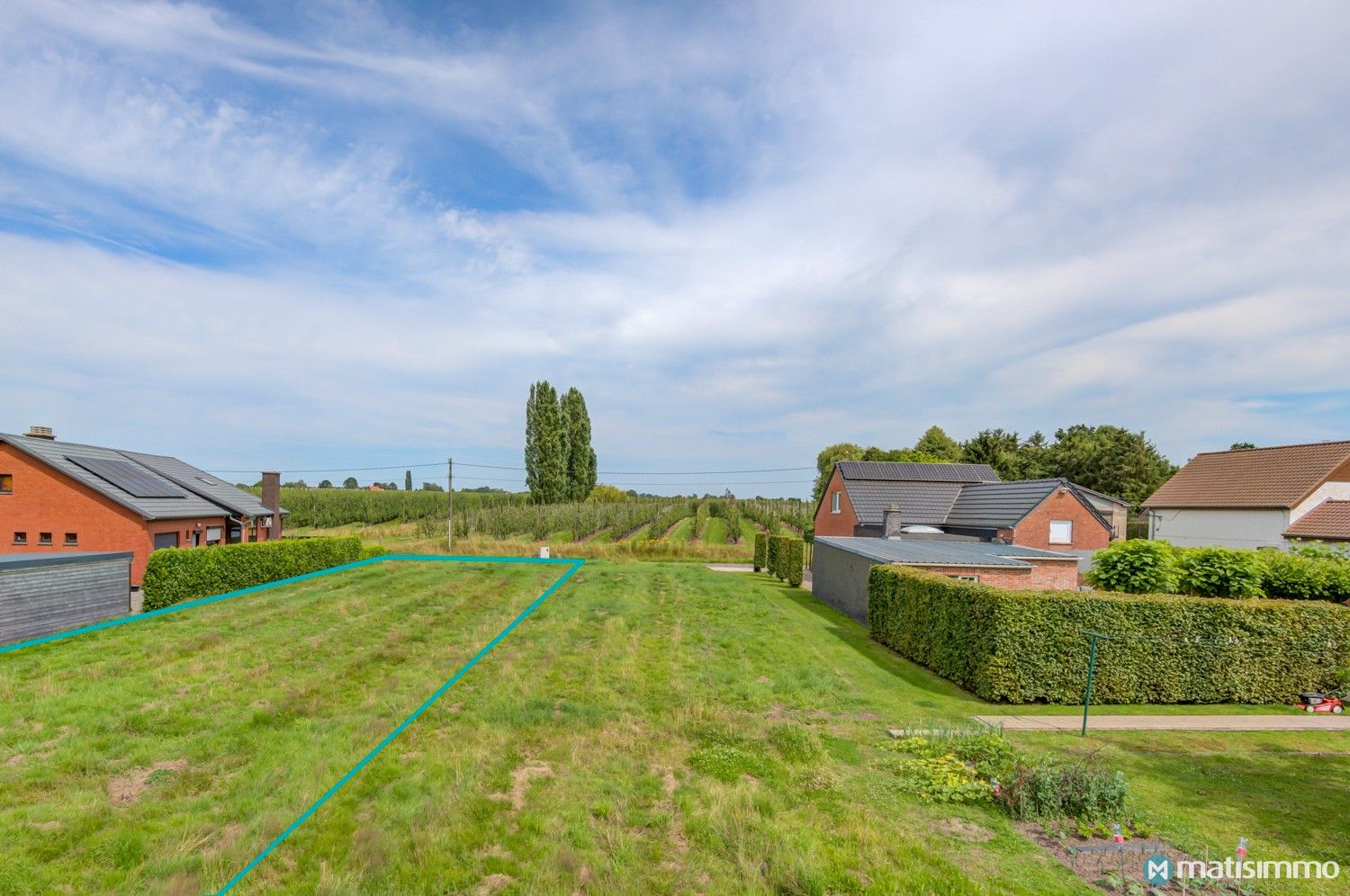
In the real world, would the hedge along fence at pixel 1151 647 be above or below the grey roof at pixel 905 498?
below

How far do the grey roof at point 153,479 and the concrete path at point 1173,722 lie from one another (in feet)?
97.4

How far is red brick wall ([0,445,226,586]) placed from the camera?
2312cm

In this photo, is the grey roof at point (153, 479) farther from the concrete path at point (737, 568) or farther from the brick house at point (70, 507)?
the concrete path at point (737, 568)

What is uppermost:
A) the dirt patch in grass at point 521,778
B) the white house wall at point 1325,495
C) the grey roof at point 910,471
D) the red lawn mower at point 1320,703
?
the grey roof at point 910,471

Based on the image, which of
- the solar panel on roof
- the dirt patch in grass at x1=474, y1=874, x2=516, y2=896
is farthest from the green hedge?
the dirt patch in grass at x1=474, y1=874, x2=516, y2=896

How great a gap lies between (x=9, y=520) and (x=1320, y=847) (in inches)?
1470

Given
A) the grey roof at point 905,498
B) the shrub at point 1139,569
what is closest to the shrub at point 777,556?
the grey roof at point 905,498

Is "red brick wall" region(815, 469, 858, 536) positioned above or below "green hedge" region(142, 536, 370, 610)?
above

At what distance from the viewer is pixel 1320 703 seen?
11609mm

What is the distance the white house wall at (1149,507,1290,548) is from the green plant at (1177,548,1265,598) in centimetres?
1549

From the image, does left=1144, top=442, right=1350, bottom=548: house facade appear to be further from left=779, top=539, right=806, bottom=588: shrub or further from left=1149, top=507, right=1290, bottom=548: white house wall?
left=779, top=539, right=806, bottom=588: shrub

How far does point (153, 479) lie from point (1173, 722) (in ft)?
122

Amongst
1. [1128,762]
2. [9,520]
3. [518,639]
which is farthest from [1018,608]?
[9,520]

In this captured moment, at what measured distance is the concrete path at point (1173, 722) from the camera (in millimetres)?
10188
